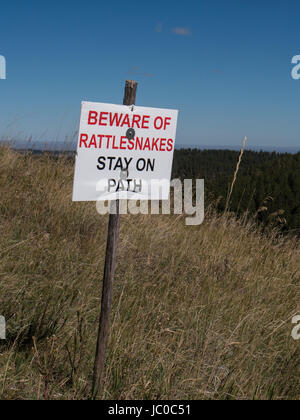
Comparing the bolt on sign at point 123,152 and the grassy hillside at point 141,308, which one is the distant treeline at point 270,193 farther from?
the bolt on sign at point 123,152

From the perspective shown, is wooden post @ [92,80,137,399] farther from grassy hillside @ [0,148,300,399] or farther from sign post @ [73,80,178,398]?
grassy hillside @ [0,148,300,399]

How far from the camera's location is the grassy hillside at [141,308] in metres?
2.29

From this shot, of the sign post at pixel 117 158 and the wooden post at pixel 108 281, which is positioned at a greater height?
the sign post at pixel 117 158

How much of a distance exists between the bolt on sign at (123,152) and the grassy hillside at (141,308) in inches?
31.3

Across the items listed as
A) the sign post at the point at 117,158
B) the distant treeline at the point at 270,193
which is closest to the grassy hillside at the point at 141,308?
the sign post at the point at 117,158

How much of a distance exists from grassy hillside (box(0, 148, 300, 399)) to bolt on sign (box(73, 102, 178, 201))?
2.61 feet

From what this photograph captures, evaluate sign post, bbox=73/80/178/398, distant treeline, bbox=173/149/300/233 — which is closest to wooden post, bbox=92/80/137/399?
sign post, bbox=73/80/178/398

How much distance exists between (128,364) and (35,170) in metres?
4.45

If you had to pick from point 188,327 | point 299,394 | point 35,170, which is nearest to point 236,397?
point 299,394

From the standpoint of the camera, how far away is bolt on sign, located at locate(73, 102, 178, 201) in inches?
83.6

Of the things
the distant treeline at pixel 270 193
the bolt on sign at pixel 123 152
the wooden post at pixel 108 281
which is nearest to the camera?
the bolt on sign at pixel 123 152

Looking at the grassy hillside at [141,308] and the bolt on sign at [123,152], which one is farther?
the grassy hillside at [141,308]

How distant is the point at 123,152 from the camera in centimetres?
225

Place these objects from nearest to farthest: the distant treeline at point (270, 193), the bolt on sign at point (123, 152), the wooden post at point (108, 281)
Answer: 1. the bolt on sign at point (123, 152)
2. the wooden post at point (108, 281)
3. the distant treeline at point (270, 193)
